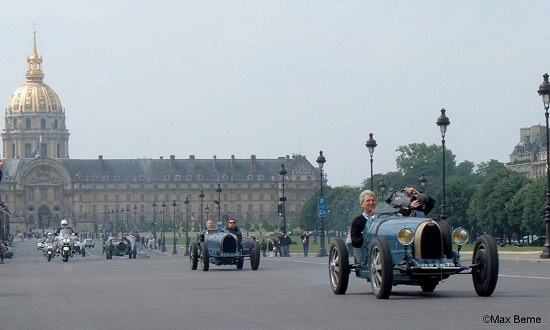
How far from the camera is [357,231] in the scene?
21.0 meters

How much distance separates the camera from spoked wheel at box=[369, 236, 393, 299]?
19125 mm

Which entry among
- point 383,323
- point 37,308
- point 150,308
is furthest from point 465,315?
point 37,308

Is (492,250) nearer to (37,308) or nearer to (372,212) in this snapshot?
(372,212)

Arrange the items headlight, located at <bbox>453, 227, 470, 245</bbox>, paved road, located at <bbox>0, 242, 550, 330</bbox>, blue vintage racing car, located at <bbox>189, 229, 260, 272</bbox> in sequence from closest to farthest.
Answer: paved road, located at <bbox>0, 242, 550, 330</bbox>, headlight, located at <bbox>453, 227, 470, 245</bbox>, blue vintage racing car, located at <bbox>189, 229, 260, 272</bbox>

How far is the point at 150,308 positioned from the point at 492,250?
4644 millimetres

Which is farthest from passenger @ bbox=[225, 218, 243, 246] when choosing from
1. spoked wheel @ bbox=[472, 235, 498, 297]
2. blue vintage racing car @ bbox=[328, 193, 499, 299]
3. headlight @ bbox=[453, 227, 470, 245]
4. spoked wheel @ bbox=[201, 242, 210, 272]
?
spoked wheel @ bbox=[472, 235, 498, 297]

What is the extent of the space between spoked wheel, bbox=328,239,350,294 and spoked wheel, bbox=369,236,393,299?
92 centimetres

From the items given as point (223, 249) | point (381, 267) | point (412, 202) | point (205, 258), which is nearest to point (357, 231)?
point (412, 202)

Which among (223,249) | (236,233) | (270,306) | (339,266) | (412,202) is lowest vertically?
(270,306)

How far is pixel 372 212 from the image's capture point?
2114 centimetres

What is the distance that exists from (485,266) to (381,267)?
138cm

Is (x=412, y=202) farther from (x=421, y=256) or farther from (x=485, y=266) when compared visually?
(x=485, y=266)

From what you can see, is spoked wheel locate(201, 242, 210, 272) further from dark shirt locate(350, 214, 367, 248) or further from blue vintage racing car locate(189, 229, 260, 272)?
dark shirt locate(350, 214, 367, 248)

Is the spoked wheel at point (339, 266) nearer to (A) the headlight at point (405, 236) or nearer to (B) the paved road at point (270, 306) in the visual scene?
(B) the paved road at point (270, 306)
